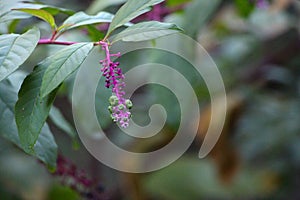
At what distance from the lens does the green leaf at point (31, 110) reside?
24.9 inches

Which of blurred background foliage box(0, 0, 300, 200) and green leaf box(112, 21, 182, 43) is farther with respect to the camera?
blurred background foliage box(0, 0, 300, 200)

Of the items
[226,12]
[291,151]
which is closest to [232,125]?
[291,151]

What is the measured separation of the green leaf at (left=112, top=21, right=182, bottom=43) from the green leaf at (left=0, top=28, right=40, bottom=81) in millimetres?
101

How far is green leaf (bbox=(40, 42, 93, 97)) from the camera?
0.59 metres

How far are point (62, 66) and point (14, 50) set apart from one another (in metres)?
0.06

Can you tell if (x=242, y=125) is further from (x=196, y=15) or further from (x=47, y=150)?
(x=47, y=150)

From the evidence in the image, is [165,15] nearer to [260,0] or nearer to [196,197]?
[260,0]

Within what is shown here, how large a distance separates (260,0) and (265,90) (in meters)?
1.05

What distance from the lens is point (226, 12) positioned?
2145 millimetres

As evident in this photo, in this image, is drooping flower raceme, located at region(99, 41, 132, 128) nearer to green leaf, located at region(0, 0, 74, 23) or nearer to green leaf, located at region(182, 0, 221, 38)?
green leaf, located at region(0, 0, 74, 23)

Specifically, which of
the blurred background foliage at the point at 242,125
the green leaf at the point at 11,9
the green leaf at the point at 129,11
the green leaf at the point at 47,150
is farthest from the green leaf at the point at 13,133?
the blurred background foliage at the point at 242,125

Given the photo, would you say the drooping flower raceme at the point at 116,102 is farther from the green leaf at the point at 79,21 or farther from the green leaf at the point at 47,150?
the green leaf at the point at 47,150

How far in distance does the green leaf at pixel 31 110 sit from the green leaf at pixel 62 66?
0.11 ft

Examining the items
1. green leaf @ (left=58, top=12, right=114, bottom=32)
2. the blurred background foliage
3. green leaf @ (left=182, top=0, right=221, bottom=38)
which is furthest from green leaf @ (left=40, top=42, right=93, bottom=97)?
the blurred background foliage
